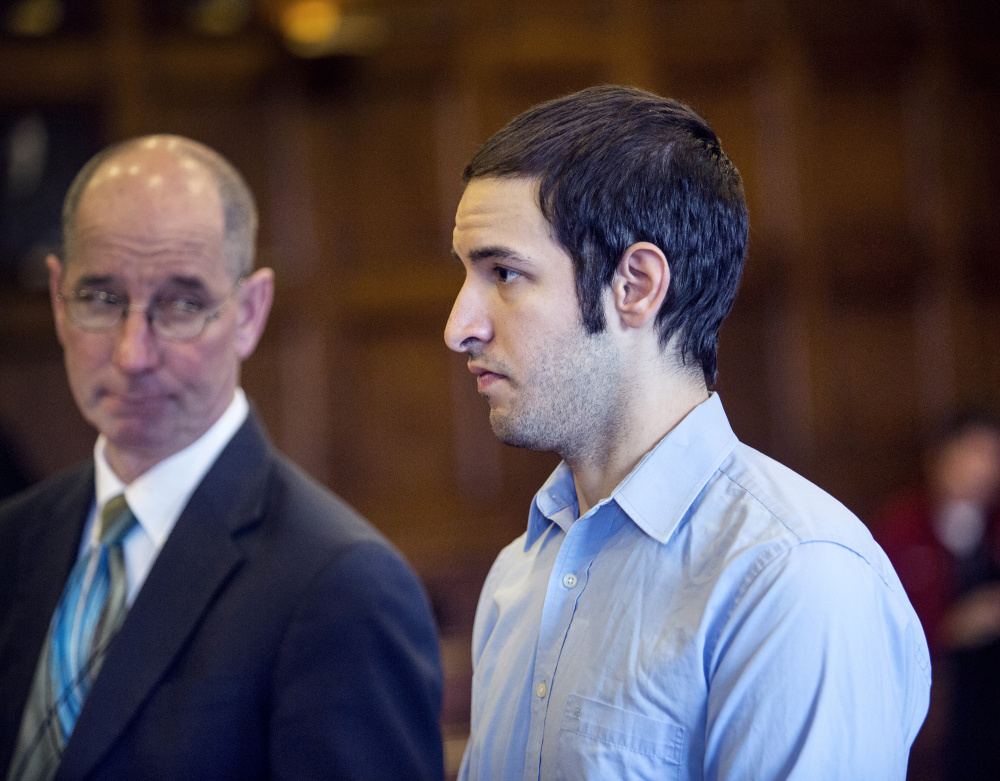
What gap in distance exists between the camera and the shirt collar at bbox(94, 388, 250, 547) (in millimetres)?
1553

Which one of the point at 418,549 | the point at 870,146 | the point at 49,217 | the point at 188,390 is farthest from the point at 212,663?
the point at 870,146

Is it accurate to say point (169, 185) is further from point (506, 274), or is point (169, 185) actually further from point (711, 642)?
point (711, 642)

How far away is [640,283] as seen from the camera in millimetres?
1135

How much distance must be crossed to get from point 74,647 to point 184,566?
0.21 metres

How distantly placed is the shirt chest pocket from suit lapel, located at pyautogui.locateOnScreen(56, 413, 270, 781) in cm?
62

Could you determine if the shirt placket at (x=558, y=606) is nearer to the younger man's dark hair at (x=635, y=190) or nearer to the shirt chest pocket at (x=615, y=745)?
the shirt chest pocket at (x=615, y=745)

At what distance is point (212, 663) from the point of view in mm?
1348

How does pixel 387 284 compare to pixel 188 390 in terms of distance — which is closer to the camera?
pixel 188 390

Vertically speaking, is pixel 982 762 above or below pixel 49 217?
below

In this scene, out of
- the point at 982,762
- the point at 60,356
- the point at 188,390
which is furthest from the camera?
the point at 60,356

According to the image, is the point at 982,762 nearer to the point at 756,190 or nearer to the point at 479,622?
the point at 756,190

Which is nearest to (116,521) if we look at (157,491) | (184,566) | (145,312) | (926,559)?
(157,491)

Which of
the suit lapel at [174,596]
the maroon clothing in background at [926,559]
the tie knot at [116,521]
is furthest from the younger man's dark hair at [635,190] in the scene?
the maroon clothing in background at [926,559]

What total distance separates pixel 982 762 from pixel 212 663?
122 inches
